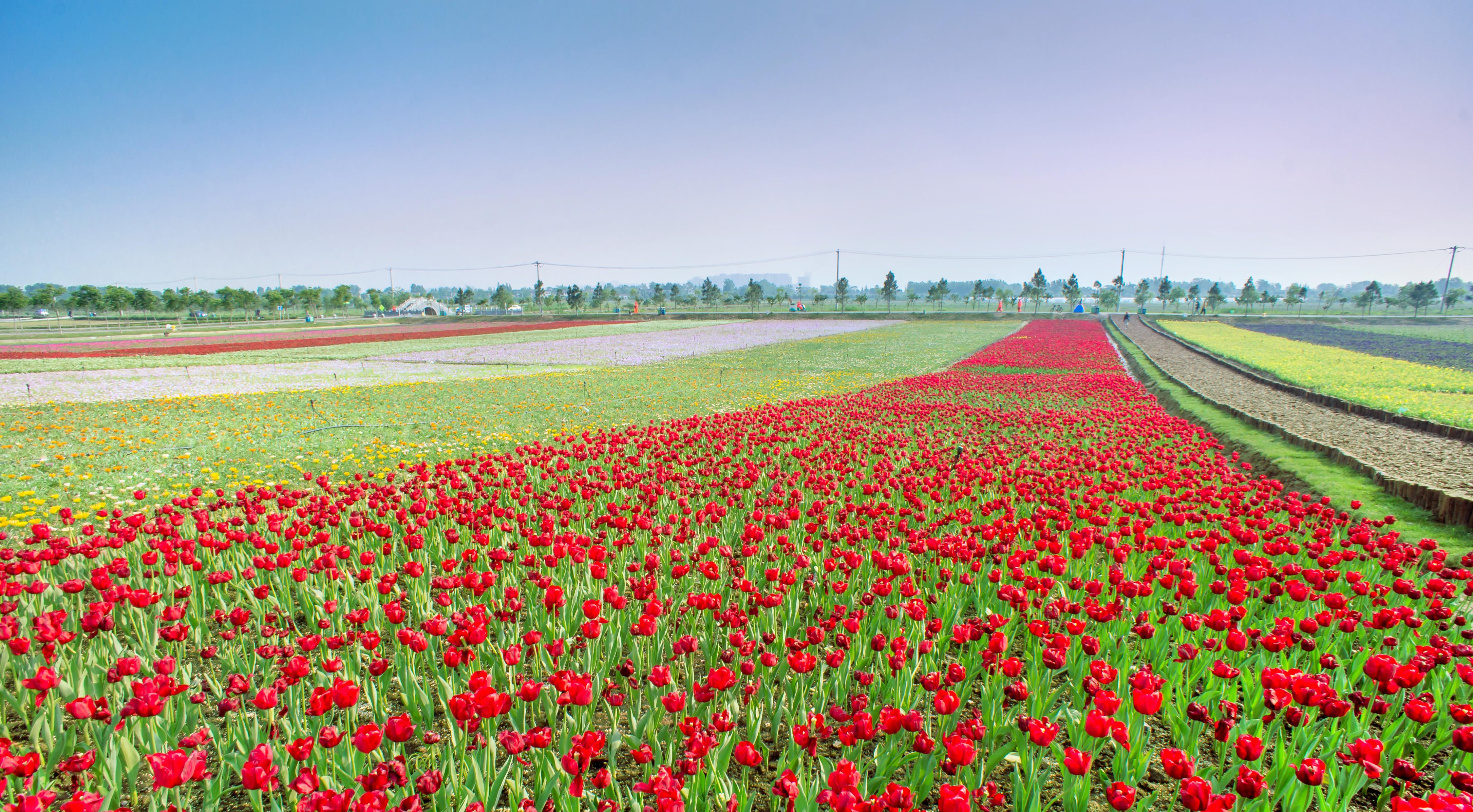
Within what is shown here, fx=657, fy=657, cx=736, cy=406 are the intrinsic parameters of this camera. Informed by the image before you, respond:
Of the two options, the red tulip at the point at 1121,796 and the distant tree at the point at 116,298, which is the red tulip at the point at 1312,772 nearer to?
the red tulip at the point at 1121,796

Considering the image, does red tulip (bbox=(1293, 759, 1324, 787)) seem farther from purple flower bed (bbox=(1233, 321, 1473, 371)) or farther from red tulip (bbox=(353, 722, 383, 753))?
purple flower bed (bbox=(1233, 321, 1473, 371))

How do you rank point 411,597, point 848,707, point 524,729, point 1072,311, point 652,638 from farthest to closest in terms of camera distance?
point 1072,311, point 411,597, point 652,638, point 848,707, point 524,729

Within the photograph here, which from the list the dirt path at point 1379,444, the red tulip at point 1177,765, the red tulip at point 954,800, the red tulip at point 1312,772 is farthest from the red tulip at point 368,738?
the dirt path at point 1379,444

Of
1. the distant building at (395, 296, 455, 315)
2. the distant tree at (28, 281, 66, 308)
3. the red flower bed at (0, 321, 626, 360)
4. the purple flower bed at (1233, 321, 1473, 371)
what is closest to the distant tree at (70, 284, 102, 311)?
the distant tree at (28, 281, 66, 308)

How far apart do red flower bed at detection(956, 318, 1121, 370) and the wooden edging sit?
197 inches

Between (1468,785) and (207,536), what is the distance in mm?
8202

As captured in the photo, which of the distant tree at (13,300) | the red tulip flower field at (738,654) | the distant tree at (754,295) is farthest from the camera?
the distant tree at (754,295)

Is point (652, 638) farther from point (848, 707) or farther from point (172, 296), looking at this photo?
point (172, 296)

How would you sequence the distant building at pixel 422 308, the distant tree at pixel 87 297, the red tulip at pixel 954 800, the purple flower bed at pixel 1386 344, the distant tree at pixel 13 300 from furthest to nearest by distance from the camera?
the distant building at pixel 422 308, the distant tree at pixel 13 300, the distant tree at pixel 87 297, the purple flower bed at pixel 1386 344, the red tulip at pixel 954 800

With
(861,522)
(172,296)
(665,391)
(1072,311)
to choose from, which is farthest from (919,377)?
(172,296)

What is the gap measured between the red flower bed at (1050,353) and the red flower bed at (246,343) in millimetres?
42441

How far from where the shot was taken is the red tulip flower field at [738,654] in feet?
9.78

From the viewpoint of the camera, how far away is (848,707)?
4.28m

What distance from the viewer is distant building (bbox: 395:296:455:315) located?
168 m
